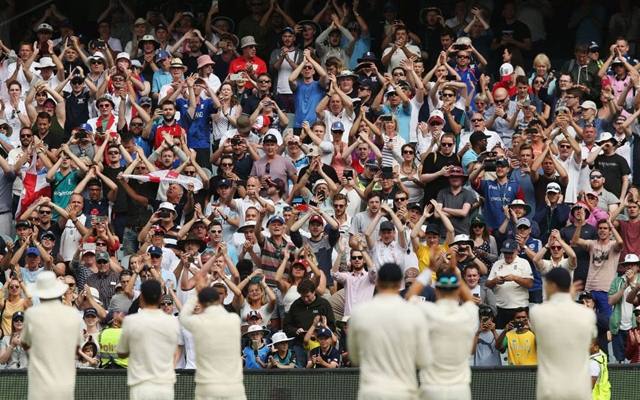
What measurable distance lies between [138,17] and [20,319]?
345 inches

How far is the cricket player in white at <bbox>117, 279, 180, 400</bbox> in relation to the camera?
16.6 metres

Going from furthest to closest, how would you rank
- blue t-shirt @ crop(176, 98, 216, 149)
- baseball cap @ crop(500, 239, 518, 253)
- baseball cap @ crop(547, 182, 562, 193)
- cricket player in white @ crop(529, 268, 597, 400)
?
blue t-shirt @ crop(176, 98, 216, 149), baseball cap @ crop(547, 182, 562, 193), baseball cap @ crop(500, 239, 518, 253), cricket player in white @ crop(529, 268, 597, 400)

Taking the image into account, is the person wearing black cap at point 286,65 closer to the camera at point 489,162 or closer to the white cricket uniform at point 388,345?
the camera at point 489,162

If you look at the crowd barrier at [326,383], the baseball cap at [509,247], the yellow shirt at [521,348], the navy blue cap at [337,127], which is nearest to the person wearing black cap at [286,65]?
the navy blue cap at [337,127]

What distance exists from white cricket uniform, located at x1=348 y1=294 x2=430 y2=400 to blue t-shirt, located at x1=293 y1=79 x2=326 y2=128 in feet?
36.7

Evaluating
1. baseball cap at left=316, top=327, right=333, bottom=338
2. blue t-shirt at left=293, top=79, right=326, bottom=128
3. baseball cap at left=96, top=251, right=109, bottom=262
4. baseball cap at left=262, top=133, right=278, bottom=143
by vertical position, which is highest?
blue t-shirt at left=293, top=79, right=326, bottom=128

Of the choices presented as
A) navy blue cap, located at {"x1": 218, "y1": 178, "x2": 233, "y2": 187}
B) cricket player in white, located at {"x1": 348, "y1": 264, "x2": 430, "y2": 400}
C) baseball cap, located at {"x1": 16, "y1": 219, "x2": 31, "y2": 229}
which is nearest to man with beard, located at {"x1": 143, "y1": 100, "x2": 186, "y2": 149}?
navy blue cap, located at {"x1": 218, "y1": 178, "x2": 233, "y2": 187}

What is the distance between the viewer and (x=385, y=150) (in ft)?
83.3

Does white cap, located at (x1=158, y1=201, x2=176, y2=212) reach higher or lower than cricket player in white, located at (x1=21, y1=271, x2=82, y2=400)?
higher

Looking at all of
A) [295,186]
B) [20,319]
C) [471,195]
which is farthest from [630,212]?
[20,319]

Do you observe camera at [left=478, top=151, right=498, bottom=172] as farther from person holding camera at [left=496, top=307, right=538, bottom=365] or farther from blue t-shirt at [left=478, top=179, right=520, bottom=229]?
person holding camera at [left=496, top=307, right=538, bottom=365]

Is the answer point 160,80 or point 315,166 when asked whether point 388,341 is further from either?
point 160,80

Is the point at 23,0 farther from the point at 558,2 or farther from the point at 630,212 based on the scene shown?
the point at 630,212

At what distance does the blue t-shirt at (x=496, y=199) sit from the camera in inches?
960
